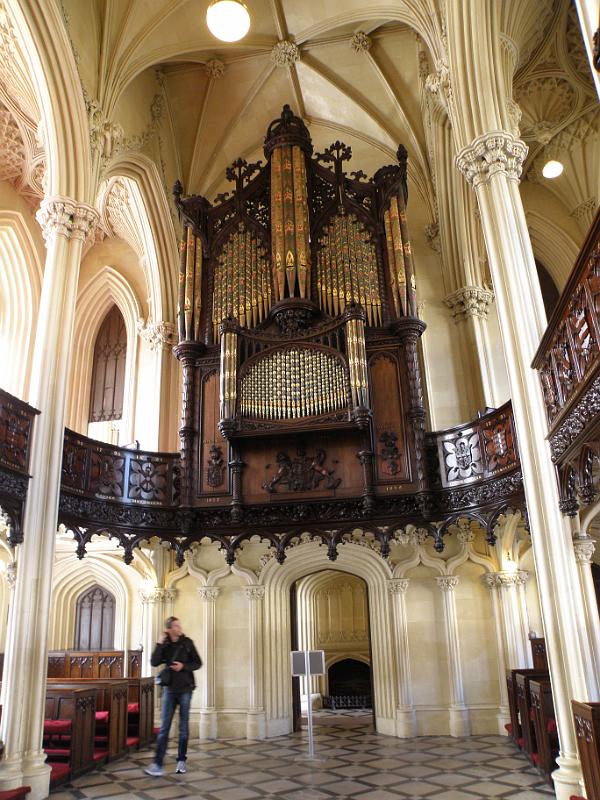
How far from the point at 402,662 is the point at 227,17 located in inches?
457

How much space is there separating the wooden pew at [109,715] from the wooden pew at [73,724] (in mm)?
391

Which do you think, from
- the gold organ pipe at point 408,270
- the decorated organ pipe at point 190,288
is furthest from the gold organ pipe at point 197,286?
the gold organ pipe at point 408,270

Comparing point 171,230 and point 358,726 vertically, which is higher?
point 171,230

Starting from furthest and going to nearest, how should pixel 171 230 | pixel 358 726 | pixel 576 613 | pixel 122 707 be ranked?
pixel 171 230 → pixel 358 726 → pixel 122 707 → pixel 576 613

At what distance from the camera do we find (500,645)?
12.1m

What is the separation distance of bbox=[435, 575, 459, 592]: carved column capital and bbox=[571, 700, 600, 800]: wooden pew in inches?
239

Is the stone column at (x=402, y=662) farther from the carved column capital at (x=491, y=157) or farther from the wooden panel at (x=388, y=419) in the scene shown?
the carved column capital at (x=491, y=157)

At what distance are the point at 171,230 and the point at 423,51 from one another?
22.7ft

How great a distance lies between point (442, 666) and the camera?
40.3 ft

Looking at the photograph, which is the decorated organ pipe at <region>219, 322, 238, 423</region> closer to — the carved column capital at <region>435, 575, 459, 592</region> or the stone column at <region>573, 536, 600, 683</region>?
the carved column capital at <region>435, 575, 459, 592</region>

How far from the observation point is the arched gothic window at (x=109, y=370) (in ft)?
55.9

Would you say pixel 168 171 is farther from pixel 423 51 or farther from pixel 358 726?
pixel 358 726

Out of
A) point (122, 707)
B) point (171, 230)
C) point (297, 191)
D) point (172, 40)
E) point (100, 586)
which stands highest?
point (172, 40)

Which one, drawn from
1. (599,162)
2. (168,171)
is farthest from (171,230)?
(599,162)
